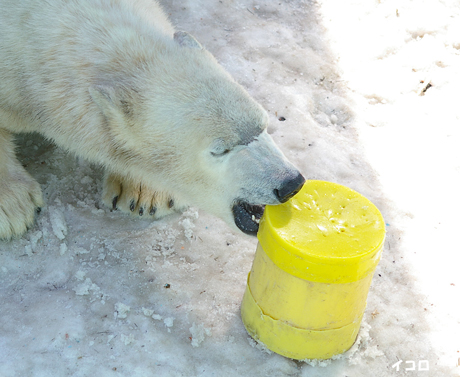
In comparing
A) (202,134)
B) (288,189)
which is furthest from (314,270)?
(202,134)

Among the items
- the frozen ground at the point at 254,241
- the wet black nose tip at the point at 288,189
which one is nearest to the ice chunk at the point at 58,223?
the frozen ground at the point at 254,241

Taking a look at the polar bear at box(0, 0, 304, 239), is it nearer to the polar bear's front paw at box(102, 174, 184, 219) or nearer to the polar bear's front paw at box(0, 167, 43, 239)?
the polar bear's front paw at box(0, 167, 43, 239)

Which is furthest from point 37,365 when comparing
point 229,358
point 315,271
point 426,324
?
point 426,324

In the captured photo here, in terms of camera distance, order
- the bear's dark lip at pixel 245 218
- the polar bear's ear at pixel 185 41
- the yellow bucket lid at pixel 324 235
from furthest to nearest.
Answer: the polar bear's ear at pixel 185 41 < the bear's dark lip at pixel 245 218 < the yellow bucket lid at pixel 324 235

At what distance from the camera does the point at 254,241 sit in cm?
269

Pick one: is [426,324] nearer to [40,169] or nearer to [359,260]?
[359,260]

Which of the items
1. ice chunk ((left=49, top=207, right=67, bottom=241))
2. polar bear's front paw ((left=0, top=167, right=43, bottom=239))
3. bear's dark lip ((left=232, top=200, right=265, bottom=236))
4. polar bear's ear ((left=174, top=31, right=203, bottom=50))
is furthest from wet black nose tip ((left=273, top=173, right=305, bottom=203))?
polar bear's front paw ((left=0, top=167, right=43, bottom=239))

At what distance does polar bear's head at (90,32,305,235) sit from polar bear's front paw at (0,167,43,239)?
72 cm

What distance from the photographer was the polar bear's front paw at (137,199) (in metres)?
2.79

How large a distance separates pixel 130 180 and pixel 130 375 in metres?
1.17

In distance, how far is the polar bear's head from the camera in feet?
6.66

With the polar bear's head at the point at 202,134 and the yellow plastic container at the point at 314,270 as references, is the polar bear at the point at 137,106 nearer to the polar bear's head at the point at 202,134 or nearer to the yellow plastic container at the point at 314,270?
the polar bear's head at the point at 202,134

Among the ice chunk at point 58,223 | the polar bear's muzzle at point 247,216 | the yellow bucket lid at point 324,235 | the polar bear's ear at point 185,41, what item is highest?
the polar bear's ear at point 185,41

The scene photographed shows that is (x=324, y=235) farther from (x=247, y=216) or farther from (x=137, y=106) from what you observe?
(x=137, y=106)
